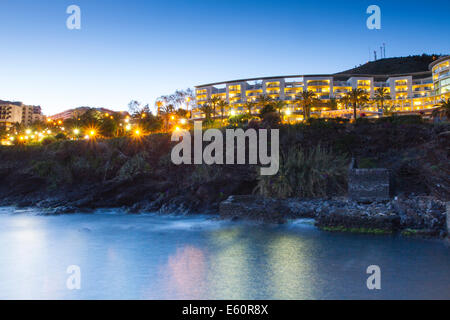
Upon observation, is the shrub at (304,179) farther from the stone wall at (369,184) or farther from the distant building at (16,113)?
the distant building at (16,113)

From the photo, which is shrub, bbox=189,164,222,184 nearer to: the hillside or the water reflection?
the water reflection

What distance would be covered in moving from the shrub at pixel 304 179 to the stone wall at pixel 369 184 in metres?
2.63

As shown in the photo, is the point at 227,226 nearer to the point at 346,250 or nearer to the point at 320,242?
the point at 320,242

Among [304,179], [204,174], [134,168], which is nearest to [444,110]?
[304,179]

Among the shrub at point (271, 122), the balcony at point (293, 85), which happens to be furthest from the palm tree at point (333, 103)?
the shrub at point (271, 122)

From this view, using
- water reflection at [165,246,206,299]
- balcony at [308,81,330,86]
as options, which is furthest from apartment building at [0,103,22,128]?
water reflection at [165,246,206,299]

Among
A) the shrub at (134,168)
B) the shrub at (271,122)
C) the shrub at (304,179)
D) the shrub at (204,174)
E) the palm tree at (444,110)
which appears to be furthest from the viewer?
the palm tree at (444,110)

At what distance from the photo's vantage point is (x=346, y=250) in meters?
11.6

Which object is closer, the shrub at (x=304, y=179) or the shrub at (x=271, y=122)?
the shrub at (x=304, y=179)

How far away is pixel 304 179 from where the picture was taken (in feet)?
63.1

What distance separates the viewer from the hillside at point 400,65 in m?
144

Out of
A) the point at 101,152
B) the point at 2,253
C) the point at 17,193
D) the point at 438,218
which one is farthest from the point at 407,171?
the point at 17,193

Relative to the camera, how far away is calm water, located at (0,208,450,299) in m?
8.53
